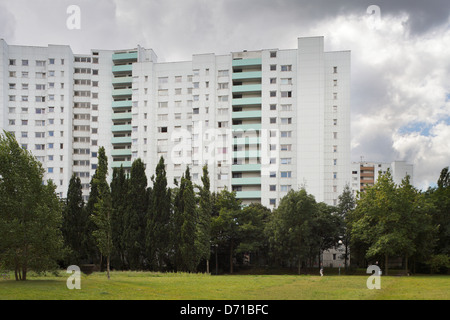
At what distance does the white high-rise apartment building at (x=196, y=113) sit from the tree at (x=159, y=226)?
34.8m

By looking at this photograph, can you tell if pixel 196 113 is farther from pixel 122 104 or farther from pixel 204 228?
pixel 204 228

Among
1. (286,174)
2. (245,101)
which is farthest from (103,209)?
(245,101)

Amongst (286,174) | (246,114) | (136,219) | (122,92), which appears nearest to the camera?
(136,219)

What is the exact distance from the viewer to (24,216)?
3195cm

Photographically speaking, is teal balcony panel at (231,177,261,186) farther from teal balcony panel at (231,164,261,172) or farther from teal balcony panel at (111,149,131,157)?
teal balcony panel at (111,149,131,157)

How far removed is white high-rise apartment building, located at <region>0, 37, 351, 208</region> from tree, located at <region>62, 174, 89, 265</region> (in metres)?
35.0

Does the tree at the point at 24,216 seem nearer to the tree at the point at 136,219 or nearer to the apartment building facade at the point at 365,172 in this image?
the tree at the point at 136,219

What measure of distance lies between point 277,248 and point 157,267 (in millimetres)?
16689

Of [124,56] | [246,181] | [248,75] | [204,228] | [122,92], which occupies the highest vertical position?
[124,56]

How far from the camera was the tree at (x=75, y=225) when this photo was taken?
62.1 m

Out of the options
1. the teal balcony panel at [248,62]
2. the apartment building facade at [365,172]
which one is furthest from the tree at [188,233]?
the apartment building facade at [365,172]

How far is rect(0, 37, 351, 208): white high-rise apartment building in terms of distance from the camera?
308 ft
